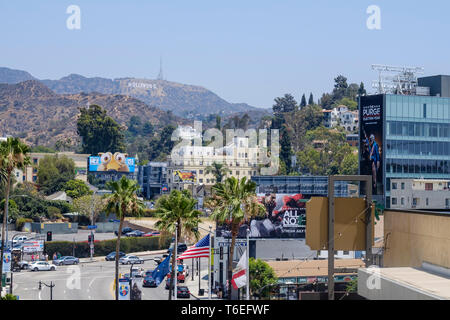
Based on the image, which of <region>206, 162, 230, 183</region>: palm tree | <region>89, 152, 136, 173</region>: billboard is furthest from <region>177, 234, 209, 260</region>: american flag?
<region>206, 162, 230, 183</region>: palm tree

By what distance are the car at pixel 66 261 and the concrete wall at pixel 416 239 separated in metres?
78.5

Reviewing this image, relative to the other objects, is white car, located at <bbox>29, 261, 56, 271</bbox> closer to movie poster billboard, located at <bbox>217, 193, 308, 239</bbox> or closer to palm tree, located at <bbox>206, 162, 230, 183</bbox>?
movie poster billboard, located at <bbox>217, 193, 308, 239</bbox>

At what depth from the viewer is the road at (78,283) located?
70.2 m

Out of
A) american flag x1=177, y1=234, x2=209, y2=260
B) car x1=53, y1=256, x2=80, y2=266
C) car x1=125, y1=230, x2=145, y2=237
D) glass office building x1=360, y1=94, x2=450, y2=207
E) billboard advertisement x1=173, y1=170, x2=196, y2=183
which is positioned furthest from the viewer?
billboard advertisement x1=173, y1=170, x2=196, y2=183

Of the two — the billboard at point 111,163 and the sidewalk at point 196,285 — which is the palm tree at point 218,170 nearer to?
the billboard at point 111,163

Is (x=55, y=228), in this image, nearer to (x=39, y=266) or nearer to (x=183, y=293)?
(x=39, y=266)

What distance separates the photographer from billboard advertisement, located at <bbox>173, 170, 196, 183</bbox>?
191 m

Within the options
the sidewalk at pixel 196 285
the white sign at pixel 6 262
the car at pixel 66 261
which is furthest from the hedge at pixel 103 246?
the white sign at pixel 6 262

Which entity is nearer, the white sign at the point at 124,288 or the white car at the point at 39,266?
the white sign at the point at 124,288

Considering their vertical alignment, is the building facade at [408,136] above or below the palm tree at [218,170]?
above

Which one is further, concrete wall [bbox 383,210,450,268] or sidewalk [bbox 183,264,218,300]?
sidewalk [bbox 183,264,218,300]

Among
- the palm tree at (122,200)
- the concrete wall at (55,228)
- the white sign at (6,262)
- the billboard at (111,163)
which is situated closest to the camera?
the palm tree at (122,200)

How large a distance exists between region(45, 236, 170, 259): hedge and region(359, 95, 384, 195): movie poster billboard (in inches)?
1491
